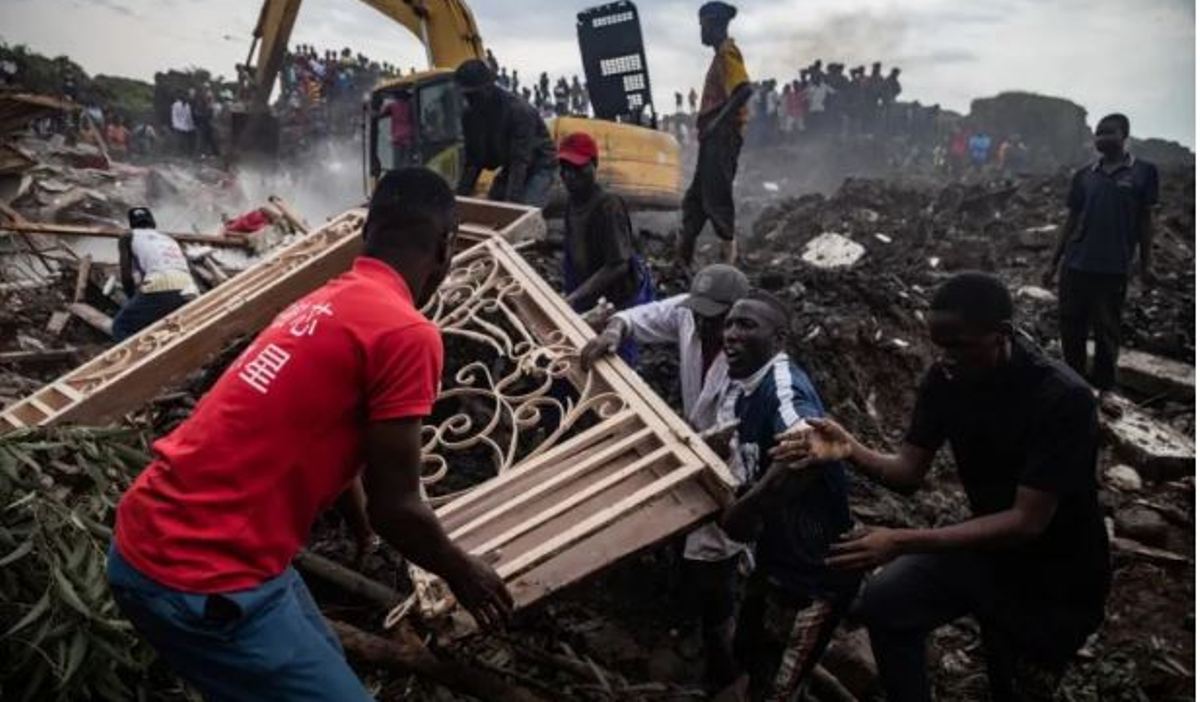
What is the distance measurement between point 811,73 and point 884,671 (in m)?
16.1

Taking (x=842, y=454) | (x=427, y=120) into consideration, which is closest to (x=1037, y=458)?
(x=842, y=454)

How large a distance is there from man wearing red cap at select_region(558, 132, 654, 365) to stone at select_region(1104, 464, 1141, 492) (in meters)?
2.45

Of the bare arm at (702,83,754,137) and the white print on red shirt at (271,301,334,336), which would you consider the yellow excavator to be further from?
the white print on red shirt at (271,301,334,336)

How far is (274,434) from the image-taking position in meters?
1.31

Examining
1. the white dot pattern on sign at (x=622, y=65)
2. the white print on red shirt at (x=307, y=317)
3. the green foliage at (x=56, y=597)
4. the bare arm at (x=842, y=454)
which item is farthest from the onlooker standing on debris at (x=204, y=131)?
the white print on red shirt at (x=307, y=317)

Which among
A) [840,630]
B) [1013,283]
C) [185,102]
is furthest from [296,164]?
[840,630]

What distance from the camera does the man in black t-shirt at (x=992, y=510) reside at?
1996mm

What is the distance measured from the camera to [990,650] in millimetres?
2350

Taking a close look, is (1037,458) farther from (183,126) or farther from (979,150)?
(979,150)

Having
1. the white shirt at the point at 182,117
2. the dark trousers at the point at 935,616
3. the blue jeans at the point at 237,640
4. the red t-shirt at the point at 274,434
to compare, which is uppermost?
the white shirt at the point at 182,117

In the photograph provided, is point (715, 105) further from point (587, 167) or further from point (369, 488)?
point (369, 488)

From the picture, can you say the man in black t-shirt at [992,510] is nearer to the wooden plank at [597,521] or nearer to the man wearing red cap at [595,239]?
the wooden plank at [597,521]

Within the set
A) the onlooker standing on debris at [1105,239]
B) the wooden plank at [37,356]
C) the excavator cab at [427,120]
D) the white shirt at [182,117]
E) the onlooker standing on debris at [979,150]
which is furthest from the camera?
the onlooker standing on debris at [979,150]

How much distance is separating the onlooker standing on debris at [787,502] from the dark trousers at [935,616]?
4.6 inches
